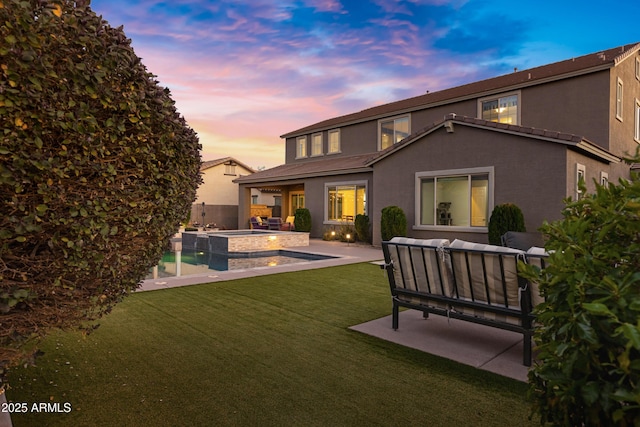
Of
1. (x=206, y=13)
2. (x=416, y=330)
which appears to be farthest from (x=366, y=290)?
(x=206, y=13)

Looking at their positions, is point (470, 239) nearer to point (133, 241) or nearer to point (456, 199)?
point (456, 199)

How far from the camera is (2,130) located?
1.53m

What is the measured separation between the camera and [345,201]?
56.4 feet

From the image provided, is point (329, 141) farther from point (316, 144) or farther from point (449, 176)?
point (449, 176)

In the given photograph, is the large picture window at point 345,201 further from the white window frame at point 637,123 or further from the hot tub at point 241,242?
the white window frame at point 637,123

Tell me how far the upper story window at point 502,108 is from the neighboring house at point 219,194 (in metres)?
18.4

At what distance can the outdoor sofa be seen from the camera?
3.60m

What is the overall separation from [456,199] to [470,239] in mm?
1470

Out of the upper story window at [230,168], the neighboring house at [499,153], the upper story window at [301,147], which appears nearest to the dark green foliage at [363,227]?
the neighboring house at [499,153]

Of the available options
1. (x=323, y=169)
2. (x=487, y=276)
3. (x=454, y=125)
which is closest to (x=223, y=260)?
(x=323, y=169)

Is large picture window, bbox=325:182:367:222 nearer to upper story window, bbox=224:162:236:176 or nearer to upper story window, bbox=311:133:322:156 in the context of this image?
upper story window, bbox=311:133:322:156

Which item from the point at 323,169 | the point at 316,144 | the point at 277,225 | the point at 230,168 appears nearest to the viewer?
the point at 323,169

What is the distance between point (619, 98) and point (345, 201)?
11237 mm

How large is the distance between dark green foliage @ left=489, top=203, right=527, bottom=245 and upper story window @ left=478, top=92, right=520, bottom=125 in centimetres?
551
